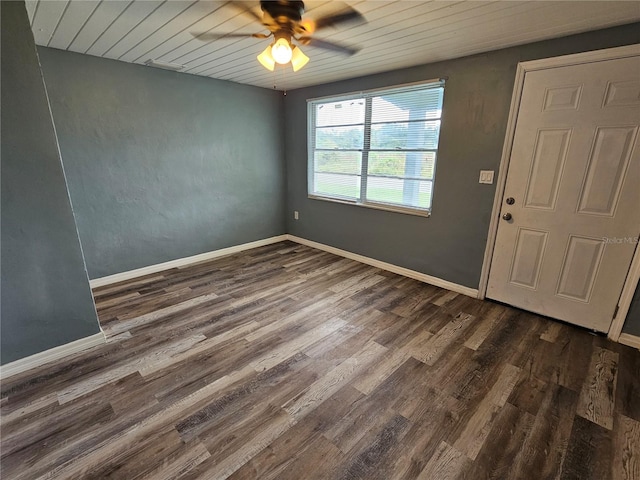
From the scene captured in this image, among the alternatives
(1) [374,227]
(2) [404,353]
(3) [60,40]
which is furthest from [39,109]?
(1) [374,227]

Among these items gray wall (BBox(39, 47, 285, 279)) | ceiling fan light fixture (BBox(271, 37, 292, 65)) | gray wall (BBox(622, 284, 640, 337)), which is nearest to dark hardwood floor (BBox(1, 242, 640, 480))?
gray wall (BBox(622, 284, 640, 337))

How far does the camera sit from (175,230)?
12.2ft

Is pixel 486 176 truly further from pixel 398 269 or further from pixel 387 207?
pixel 398 269

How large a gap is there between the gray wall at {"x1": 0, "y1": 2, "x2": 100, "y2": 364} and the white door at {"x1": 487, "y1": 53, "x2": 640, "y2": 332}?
3512 millimetres

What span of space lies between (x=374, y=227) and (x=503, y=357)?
79.7 inches

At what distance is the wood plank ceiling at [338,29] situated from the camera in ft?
5.85

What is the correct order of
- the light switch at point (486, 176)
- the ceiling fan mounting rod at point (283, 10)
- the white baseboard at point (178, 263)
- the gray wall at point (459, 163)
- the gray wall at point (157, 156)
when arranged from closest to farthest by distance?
the ceiling fan mounting rod at point (283, 10)
the gray wall at point (459, 163)
the light switch at point (486, 176)
the gray wall at point (157, 156)
the white baseboard at point (178, 263)

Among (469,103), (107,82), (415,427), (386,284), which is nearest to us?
(415,427)

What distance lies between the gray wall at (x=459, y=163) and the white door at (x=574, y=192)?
165mm

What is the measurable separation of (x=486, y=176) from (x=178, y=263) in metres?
3.70

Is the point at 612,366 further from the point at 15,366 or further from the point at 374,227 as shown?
the point at 15,366

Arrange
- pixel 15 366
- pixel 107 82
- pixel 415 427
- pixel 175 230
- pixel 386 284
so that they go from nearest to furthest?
1. pixel 415 427
2. pixel 15 366
3. pixel 107 82
4. pixel 386 284
5. pixel 175 230

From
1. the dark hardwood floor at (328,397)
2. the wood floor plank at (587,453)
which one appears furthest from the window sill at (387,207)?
the wood floor plank at (587,453)

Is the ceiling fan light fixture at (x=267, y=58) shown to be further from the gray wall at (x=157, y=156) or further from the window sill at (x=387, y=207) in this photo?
the window sill at (x=387, y=207)
